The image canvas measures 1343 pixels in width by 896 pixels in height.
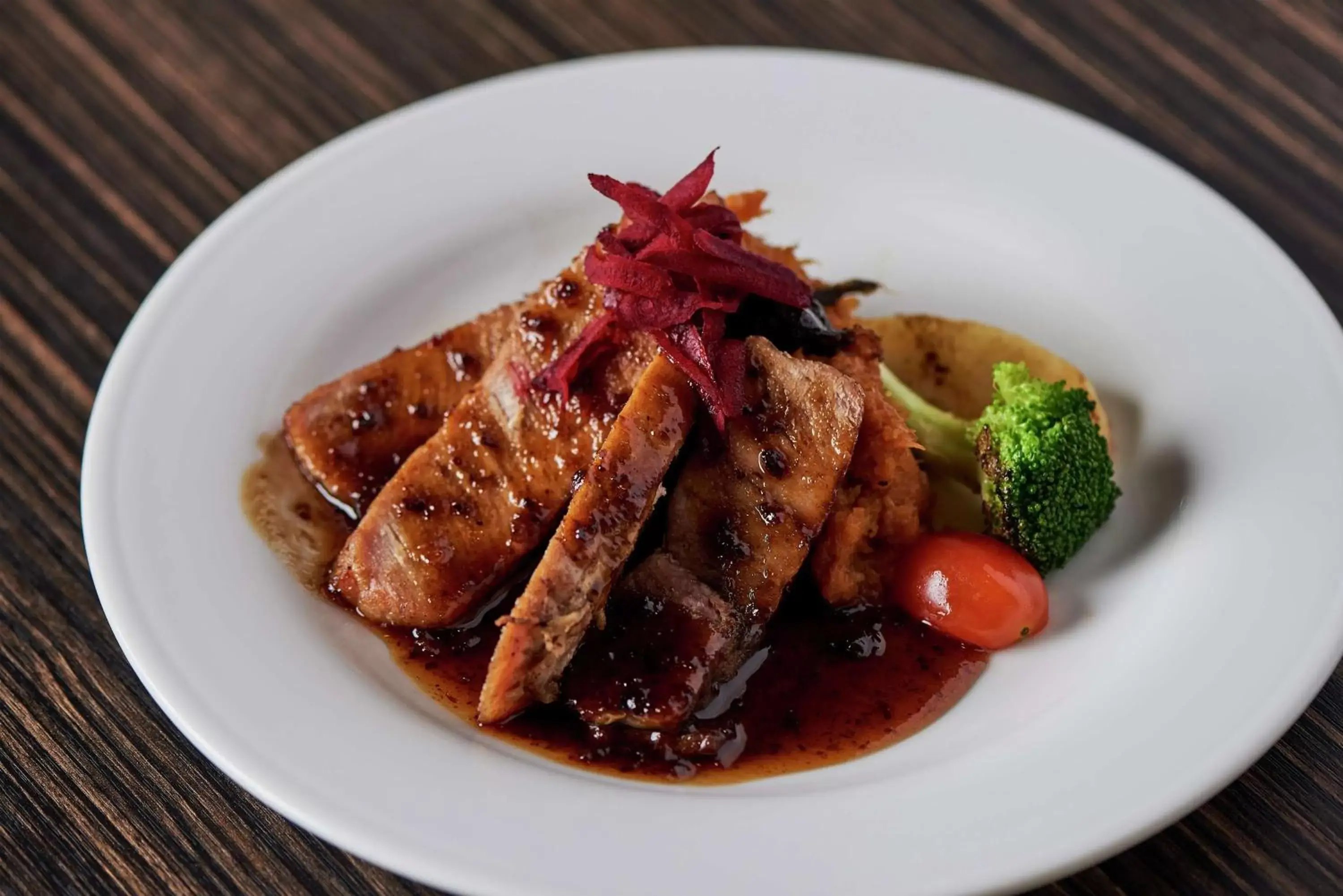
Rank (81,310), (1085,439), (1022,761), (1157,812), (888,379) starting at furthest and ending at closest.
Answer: (81,310) → (888,379) → (1085,439) → (1022,761) → (1157,812)

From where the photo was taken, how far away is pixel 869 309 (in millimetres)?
4520

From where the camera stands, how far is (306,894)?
10.0ft

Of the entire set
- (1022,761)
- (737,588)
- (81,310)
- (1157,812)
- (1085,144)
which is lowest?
(81,310)

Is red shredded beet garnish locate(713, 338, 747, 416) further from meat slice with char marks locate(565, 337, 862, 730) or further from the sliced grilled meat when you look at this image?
the sliced grilled meat

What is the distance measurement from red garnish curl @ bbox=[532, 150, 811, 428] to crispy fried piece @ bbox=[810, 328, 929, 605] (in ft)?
1.16

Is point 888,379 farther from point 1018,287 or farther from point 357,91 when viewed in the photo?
point 357,91

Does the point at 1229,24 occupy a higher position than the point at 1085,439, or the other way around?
the point at 1229,24

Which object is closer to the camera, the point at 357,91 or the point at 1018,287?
the point at 1018,287

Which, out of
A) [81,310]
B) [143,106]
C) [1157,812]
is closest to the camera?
[1157,812]

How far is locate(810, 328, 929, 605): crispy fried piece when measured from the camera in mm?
3695

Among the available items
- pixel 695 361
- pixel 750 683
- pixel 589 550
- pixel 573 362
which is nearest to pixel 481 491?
pixel 573 362

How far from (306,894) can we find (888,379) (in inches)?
91.4

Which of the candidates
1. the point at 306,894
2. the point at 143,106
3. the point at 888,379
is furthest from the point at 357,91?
the point at 306,894

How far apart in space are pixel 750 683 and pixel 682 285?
116 cm
